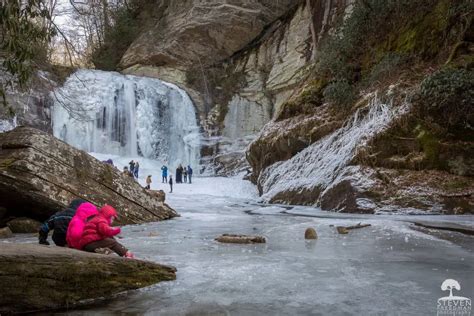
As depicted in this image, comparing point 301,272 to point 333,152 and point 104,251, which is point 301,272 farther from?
point 333,152

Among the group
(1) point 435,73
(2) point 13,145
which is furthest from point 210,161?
(2) point 13,145

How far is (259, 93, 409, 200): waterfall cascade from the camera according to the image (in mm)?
11141

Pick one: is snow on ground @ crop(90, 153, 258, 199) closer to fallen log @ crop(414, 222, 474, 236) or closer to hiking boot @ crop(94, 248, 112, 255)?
fallen log @ crop(414, 222, 474, 236)

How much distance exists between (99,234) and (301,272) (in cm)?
188

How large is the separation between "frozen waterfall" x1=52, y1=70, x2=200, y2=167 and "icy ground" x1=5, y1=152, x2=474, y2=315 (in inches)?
775

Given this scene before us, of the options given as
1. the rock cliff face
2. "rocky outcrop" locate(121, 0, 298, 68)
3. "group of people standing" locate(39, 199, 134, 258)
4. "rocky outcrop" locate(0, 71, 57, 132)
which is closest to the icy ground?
"group of people standing" locate(39, 199, 134, 258)

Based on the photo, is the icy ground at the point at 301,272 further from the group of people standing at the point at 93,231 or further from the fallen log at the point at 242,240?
the group of people standing at the point at 93,231

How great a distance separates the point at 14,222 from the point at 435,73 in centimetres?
957

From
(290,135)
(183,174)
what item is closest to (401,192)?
(290,135)

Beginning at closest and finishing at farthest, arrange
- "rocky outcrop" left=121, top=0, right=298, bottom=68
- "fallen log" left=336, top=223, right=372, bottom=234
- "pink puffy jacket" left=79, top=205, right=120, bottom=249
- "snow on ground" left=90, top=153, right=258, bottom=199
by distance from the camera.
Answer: "pink puffy jacket" left=79, top=205, right=120, bottom=249 → "fallen log" left=336, top=223, right=372, bottom=234 → "snow on ground" left=90, top=153, right=258, bottom=199 → "rocky outcrop" left=121, top=0, right=298, bottom=68

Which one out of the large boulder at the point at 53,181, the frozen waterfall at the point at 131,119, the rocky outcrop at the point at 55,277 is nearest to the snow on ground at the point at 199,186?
the frozen waterfall at the point at 131,119

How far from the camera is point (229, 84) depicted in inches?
1190

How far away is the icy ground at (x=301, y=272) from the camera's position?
2906mm

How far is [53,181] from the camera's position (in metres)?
7.16
